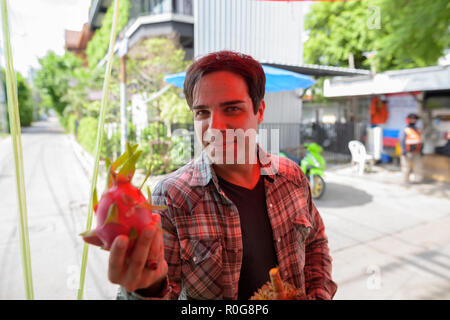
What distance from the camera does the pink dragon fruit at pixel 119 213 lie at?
461 mm

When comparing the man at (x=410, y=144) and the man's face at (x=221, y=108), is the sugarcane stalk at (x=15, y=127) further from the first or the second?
the man at (x=410, y=144)

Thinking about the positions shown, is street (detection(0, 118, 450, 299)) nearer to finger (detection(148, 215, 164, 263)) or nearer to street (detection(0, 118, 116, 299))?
street (detection(0, 118, 116, 299))

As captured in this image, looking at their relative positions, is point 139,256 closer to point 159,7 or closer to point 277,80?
point 277,80

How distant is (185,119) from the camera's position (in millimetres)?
6312

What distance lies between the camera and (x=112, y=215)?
454mm

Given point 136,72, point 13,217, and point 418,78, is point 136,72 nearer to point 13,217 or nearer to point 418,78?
point 13,217

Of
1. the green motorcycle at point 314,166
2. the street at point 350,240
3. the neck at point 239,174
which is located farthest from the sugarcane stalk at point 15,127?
the green motorcycle at point 314,166

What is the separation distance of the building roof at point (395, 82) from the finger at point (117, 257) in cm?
690

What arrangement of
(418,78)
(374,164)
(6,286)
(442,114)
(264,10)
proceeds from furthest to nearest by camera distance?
(374,164)
(442,114)
(418,78)
(6,286)
(264,10)

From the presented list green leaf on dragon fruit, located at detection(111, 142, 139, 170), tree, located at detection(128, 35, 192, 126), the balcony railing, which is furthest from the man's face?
the balcony railing

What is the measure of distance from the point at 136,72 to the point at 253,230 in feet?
19.8

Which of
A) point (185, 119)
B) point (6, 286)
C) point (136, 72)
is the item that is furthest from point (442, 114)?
point (6, 286)

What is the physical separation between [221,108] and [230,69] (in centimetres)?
12

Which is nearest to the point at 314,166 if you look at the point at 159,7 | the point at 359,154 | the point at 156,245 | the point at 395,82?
the point at 359,154
